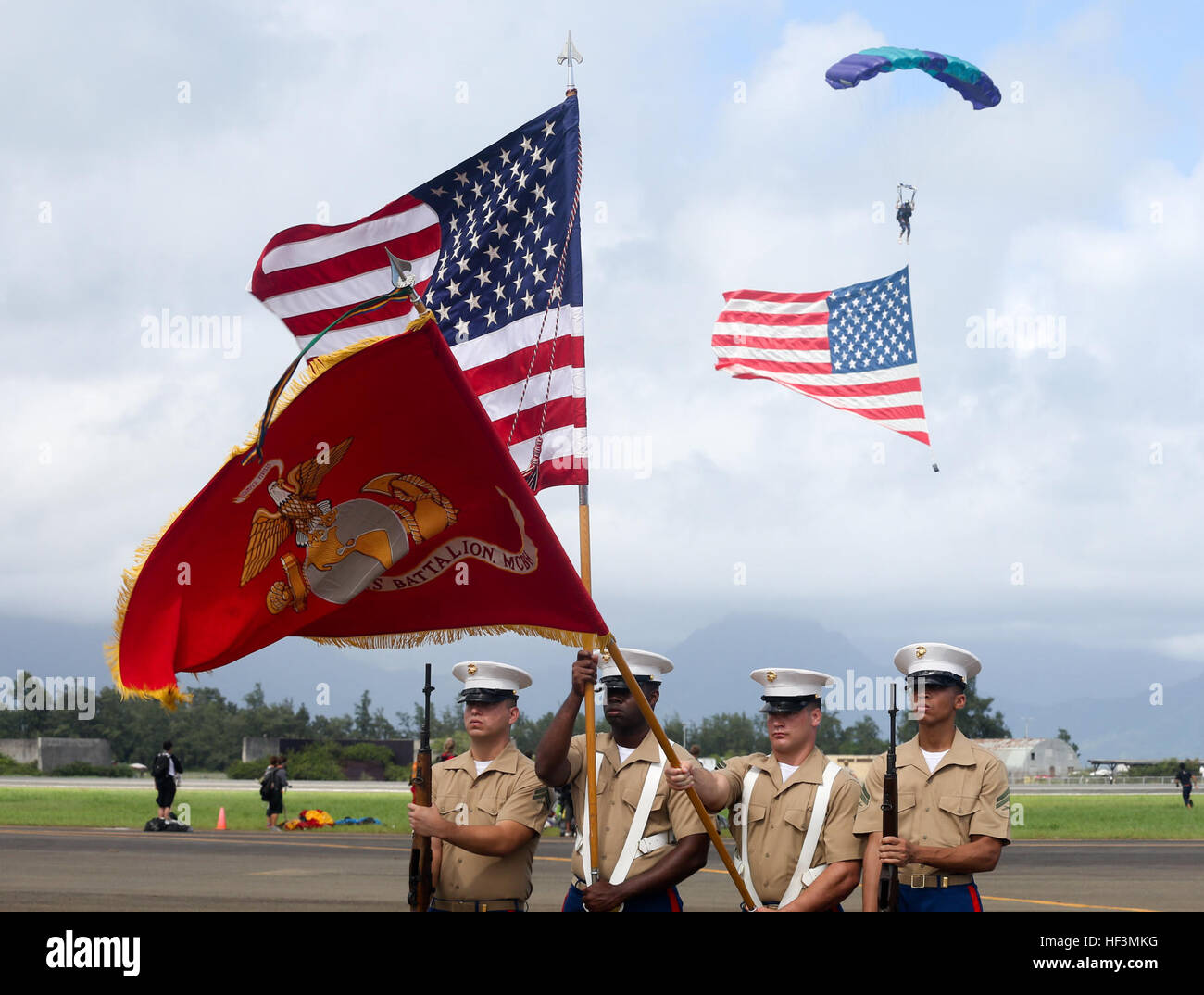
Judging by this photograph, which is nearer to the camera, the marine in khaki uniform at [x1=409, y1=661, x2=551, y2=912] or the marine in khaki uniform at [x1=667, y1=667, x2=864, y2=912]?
the marine in khaki uniform at [x1=667, y1=667, x2=864, y2=912]

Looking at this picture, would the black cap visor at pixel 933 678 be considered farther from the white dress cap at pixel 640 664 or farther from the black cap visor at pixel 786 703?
the white dress cap at pixel 640 664

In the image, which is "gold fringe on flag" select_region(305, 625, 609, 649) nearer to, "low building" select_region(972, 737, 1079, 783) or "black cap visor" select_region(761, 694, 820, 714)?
"black cap visor" select_region(761, 694, 820, 714)

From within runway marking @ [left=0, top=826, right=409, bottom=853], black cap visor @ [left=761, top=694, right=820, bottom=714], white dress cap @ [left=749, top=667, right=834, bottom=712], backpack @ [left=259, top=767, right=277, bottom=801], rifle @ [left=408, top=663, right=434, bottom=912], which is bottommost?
runway marking @ [left=0, top=826, right=409, bottom=853]

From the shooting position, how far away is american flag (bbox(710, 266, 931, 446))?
1431cm

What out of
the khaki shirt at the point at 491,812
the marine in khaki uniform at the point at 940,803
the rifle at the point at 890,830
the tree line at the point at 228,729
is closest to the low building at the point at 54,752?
the tree line at the point at 228,729

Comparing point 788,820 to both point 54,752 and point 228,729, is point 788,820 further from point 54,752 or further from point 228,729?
point 228,729

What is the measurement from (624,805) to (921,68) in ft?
41.0

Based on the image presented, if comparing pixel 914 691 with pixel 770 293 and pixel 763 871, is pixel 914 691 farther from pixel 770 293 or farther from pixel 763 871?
pixel 770 293

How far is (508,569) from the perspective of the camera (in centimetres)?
571

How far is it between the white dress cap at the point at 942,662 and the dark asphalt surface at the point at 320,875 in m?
6.83

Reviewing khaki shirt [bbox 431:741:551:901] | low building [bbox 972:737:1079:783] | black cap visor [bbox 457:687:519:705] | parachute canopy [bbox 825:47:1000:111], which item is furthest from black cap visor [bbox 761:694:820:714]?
low building [bbox 972:737:1079:783]

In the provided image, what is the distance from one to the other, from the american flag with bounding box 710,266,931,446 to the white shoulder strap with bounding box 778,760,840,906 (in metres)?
8.70
